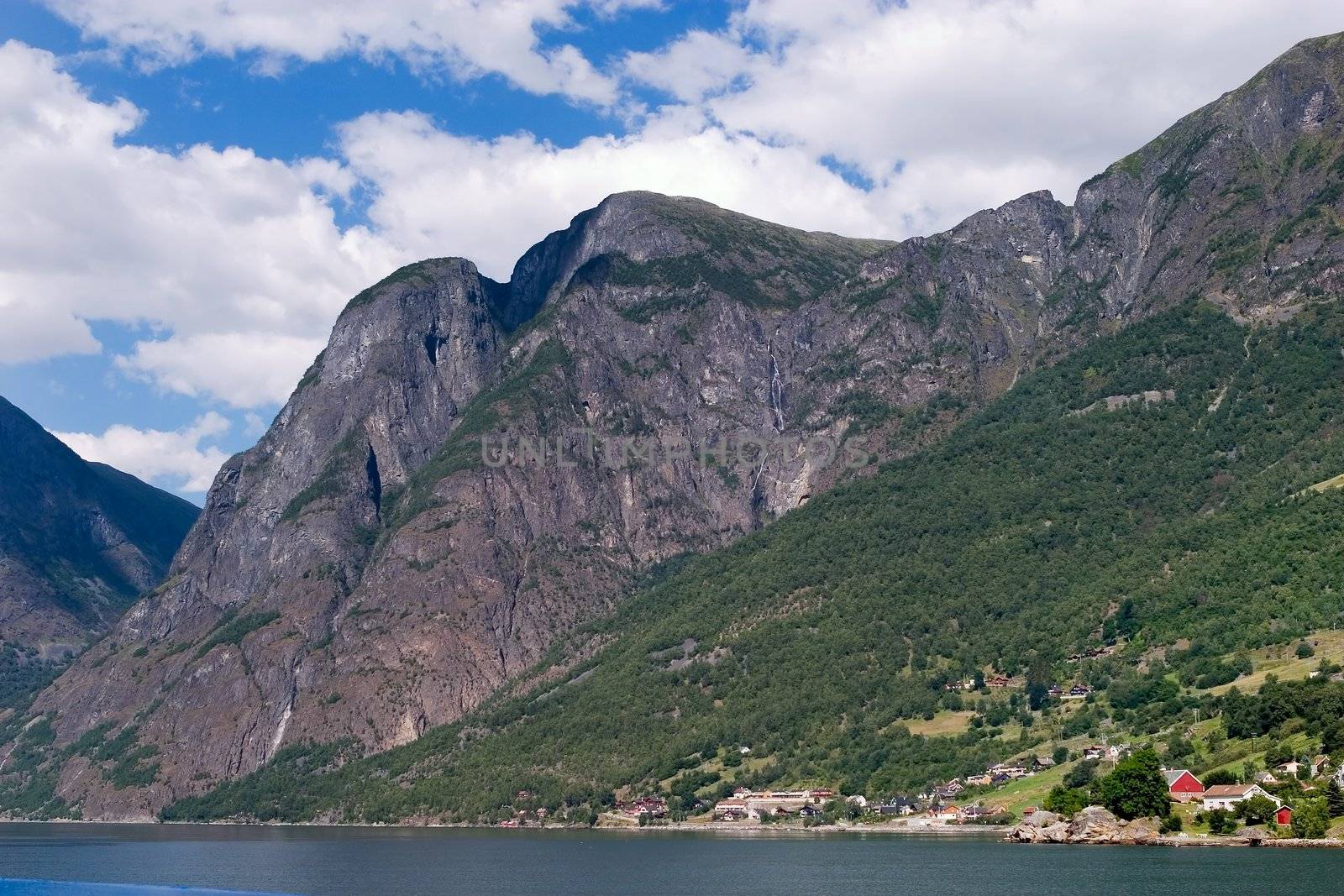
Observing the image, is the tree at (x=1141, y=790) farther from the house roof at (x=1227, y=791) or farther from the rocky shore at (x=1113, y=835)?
the house roof at (x=1227, y=791)

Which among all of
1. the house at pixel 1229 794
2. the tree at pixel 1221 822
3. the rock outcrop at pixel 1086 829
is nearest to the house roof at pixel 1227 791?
the house at pixel 1229 794

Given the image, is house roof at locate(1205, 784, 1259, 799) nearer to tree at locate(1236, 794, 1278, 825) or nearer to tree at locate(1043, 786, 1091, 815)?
tree at locate(1236, 794, 1278, 825)

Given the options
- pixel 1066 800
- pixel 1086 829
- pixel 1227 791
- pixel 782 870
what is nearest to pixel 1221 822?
pixel 1227 791

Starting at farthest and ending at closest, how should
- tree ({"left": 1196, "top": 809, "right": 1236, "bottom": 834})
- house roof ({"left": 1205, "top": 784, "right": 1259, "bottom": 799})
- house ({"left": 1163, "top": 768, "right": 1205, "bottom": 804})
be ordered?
house ({"left": 1163, "top": 768, "right": 1205, "bottom": 804})
house roof ({"left": 1205, "top": 784, "right": 1259, "bottom": 799})
tree ({"left": 1196, "top": 809, "right": 1236, "bottom": 834})

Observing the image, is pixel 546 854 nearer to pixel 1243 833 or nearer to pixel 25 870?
pixel 25 870

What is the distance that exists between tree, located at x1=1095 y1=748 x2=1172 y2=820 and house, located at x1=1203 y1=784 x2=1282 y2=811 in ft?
13.6

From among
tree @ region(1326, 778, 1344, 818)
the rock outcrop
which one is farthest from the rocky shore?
tree @ region(1326, 778, 1344, 818)

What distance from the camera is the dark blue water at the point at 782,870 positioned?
130 metres

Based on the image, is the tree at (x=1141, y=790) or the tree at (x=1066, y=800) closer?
the tree at (x=1141, y=790)

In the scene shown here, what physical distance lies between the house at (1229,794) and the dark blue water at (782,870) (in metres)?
7.55

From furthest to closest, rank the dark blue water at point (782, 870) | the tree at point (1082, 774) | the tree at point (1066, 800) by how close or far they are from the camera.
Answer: the tree at point (1082, 774) → the tree at point (1066, 800) → the dark blue water at point (782, 870)

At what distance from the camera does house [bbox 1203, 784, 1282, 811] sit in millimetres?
154375

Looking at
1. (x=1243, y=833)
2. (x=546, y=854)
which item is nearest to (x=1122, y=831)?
(x=1243, y=833)

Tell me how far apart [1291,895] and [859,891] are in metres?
34.4
